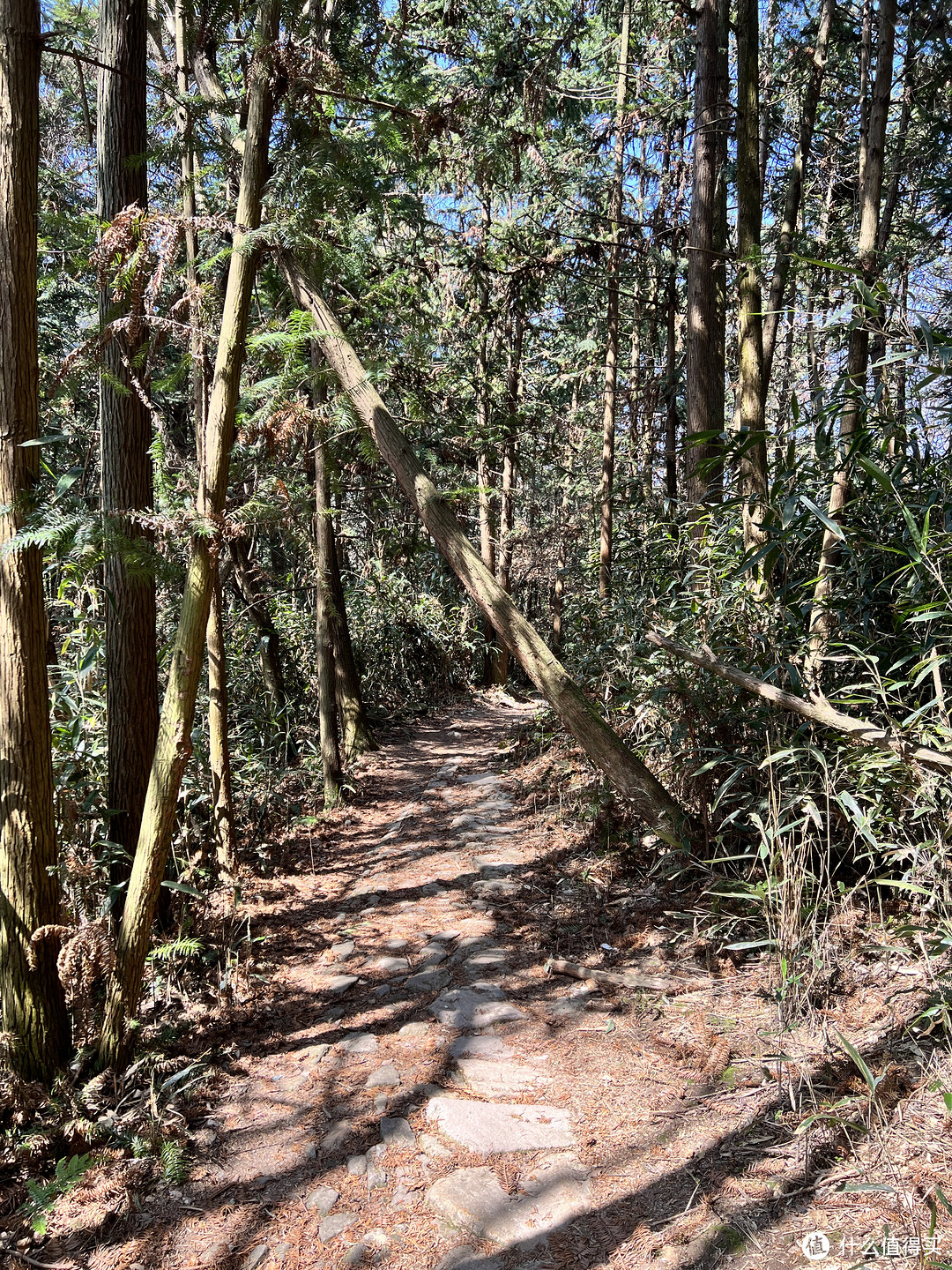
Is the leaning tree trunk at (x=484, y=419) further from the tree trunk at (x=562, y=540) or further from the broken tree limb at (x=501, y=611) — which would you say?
the broken tree limb at (x=501, y=611)

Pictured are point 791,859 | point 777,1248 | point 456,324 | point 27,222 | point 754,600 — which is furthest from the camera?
point 456,324

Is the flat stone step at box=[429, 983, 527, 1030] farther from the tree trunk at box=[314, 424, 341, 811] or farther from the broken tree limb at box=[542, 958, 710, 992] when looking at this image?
the tree trunk at box=[314, 424, 341, 811]

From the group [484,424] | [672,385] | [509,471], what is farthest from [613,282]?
[509,471]

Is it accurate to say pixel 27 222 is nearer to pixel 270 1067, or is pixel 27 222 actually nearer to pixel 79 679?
pixel 79 679

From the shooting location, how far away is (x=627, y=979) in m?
3.74

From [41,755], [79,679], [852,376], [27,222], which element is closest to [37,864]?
[41,755]

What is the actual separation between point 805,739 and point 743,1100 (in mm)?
1598

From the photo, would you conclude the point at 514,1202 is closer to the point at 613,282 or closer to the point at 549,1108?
the point at 549,1108

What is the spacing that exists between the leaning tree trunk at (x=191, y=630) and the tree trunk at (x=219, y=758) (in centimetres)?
194

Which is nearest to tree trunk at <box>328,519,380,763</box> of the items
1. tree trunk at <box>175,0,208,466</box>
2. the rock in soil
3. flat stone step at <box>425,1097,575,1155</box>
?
tree trunk at <box>175,0,208,466</box>

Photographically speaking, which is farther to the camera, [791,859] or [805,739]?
[805,739]

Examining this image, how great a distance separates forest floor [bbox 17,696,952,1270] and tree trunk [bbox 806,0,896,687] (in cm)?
151

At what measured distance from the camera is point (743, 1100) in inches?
108

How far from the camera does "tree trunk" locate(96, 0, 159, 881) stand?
3756 mm
